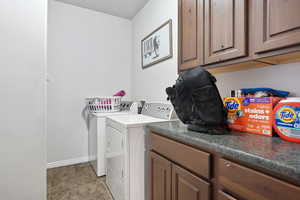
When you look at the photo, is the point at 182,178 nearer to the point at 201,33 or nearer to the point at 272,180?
the point at 272,180

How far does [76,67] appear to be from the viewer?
Result: 8.46ft

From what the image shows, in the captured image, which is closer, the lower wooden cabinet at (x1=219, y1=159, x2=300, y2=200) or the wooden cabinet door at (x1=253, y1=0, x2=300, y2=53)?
the lower wooden cabinet at (x1=219, y1=159, x2=300, y2=200)

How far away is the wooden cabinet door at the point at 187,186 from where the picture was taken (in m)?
0.80

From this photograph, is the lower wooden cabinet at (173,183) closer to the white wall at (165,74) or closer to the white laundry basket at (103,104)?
the white wall at (165,74)

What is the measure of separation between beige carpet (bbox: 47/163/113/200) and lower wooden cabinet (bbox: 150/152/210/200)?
0.84 metres

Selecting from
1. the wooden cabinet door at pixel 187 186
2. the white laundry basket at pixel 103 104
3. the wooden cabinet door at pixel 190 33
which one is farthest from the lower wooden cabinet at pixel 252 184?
the white laundry basket at pixel 103 104

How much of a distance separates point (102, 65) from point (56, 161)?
1731 millimetres

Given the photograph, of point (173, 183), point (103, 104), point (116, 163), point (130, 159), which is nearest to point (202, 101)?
point (173, 183)

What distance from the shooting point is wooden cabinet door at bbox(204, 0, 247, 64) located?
87cm

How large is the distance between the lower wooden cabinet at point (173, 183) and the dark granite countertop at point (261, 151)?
193 mm

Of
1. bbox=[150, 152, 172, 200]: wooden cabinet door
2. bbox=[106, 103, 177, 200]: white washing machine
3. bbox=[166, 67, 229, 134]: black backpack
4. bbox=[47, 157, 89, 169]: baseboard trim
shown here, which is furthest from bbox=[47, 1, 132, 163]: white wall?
bbox=[166, 67, 229, 134]: black backpack

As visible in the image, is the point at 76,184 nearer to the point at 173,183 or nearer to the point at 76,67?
the point at 173,183

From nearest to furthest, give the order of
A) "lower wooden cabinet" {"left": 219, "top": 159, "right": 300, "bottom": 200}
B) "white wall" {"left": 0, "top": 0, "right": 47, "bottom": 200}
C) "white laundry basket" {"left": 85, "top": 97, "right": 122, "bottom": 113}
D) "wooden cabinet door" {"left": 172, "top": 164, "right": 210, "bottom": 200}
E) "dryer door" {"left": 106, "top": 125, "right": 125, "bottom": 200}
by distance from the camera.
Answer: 1. "lower wooden cabinet" {"left": 219, "top": 159, "right": 300, "bottom": 200}
2. "wooden cabinet door" {"left": 172, "top": 164, "right": 210, "bottom": 200}
3. "white wall" {"left": 0, "top": 0, "right": 47, "bottom": 200}
4. "dryer door" {"left": 106, "top": 125, "right": 125, "bottom": 200}
5. "white laundry basket" {"left": 85, "top": 97, "right": 122, "bottom": 113}

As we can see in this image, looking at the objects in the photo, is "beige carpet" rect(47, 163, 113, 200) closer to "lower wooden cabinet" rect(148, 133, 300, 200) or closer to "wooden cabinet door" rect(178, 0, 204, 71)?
"lower wooden cabinet" rect(148, 133, 300, 200)
